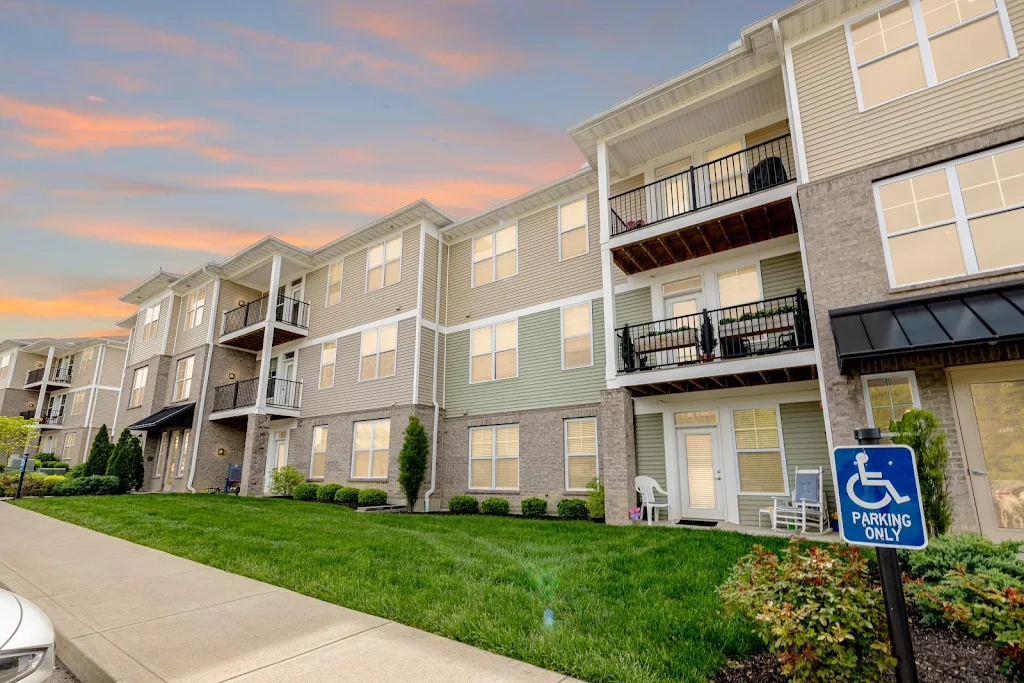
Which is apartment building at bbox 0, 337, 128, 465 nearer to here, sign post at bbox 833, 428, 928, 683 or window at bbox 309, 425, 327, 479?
window at bbox 309, 425, 327, 479

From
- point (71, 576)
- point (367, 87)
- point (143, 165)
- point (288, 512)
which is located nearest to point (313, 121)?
point (367, 87)

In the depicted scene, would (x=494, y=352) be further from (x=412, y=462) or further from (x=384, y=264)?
(x=384, y=264)

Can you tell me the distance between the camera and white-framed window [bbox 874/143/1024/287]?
7.71 m

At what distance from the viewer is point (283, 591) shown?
533 cm

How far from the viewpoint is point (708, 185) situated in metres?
12.4

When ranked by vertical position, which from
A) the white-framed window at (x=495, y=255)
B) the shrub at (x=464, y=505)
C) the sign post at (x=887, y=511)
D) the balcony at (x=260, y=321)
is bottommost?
the shrub at (x=464, y=505)

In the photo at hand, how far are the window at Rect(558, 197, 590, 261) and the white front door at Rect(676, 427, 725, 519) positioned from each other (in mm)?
6111

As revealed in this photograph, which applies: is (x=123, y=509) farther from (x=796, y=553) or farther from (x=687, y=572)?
(x=796, y=553)

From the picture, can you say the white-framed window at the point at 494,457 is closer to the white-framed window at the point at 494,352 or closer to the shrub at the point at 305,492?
the white-framed window at the point at 494,352

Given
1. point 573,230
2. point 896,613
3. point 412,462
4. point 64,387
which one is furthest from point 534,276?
point 64,387

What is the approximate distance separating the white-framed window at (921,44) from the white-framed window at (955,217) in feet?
5.75

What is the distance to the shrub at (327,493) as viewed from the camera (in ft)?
52.9

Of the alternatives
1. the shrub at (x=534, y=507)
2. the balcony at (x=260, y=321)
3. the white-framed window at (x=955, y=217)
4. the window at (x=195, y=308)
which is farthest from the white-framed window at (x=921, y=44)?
the window at (x=195, y=308)

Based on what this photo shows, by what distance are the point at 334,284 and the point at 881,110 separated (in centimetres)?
1804
